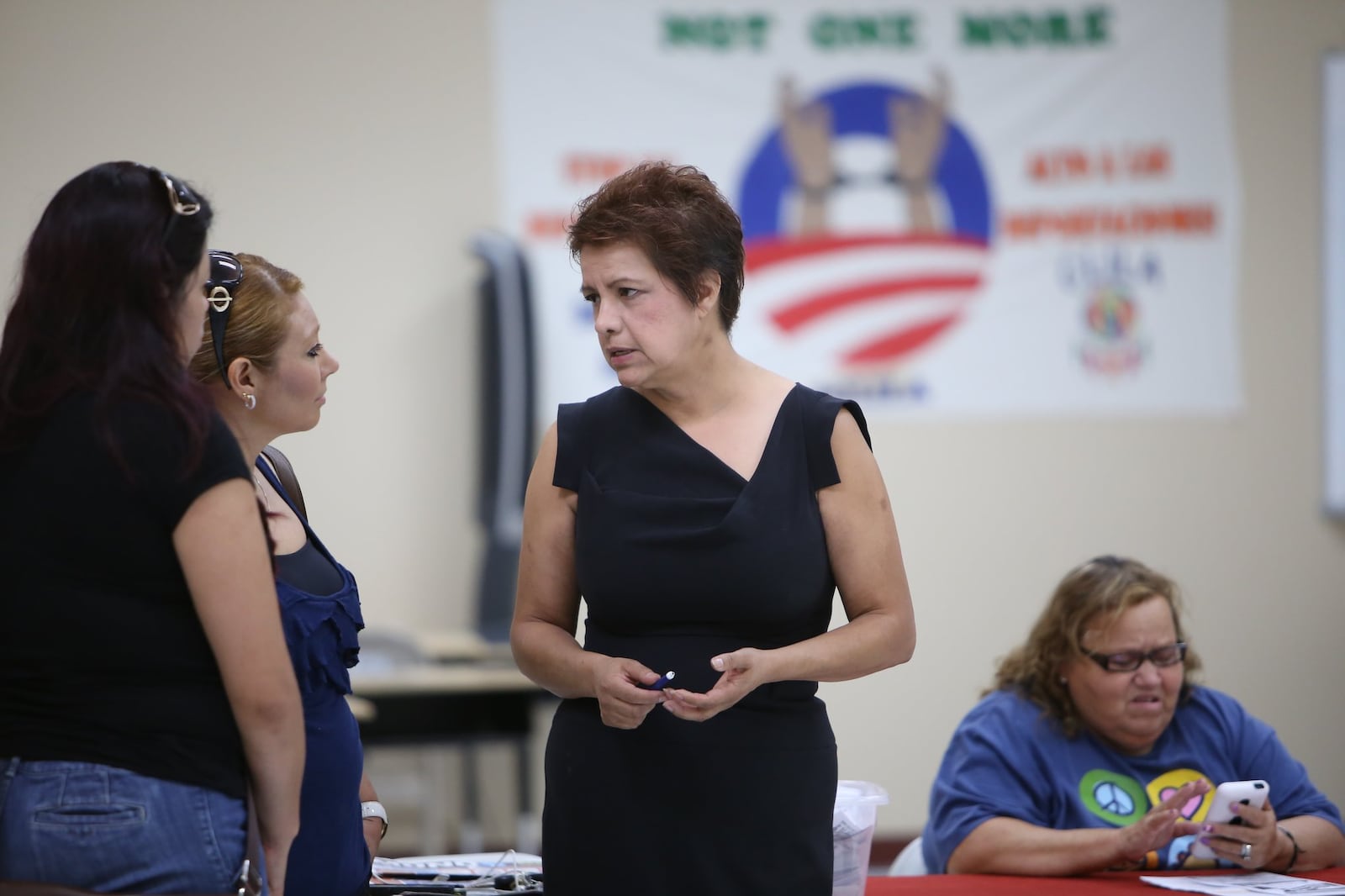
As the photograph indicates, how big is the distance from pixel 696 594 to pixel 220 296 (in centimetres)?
72

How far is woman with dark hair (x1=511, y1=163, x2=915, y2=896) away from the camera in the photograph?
169cm

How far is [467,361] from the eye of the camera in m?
5.08

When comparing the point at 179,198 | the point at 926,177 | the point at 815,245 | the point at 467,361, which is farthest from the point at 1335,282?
the point at 179,198

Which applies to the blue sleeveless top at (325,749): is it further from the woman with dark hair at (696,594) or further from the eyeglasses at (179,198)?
the eyeglasses at (179,198)

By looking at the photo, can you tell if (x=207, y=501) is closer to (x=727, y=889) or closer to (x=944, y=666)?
(x=727, y=889)

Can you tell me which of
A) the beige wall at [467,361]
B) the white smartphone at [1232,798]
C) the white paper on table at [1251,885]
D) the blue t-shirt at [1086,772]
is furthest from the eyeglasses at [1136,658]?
the beige wall at [467,361]

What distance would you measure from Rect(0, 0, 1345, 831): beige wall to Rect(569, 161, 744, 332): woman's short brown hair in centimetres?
339

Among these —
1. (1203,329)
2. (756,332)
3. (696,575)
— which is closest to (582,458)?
(696,575)

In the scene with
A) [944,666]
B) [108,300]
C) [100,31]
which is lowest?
[944,666]

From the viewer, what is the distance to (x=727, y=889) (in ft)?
5.50

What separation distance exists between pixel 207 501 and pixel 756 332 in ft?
13.0

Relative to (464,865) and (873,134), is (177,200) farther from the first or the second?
(873,134)

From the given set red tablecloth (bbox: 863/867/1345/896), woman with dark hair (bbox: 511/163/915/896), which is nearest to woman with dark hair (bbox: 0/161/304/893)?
woman with dark hair (bbox: 511/163/915/896)

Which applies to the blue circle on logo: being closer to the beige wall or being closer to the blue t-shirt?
the beige wall
